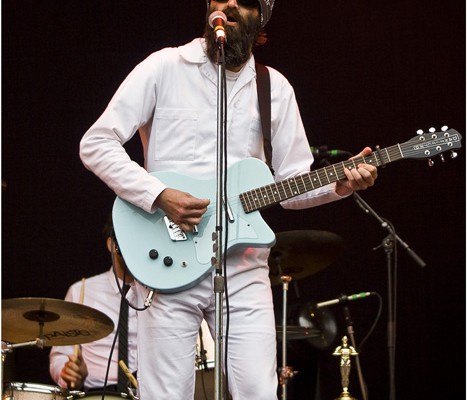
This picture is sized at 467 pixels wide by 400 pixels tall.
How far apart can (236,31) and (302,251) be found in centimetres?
173

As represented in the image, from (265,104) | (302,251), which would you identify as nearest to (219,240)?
(265,104)

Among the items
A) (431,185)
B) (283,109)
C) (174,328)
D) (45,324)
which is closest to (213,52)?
(283,109)

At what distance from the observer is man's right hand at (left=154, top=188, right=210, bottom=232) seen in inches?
137

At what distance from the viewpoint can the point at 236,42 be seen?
379 centimetres

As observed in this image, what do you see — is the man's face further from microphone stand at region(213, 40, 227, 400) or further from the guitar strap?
microphone stand at region(213, 40, 227, 400)

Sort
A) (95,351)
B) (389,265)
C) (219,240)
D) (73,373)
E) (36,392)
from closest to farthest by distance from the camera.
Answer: (219,240) < (36,392) < (389,265) < (73,373) < (95,351)

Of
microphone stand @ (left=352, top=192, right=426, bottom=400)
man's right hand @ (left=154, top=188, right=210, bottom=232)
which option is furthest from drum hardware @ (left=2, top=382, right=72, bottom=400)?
microphone stand @ (left=352, top=192, right=426, bottom=400)

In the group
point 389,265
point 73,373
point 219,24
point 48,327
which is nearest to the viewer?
point 219,24

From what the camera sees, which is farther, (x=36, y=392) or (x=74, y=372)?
(x=74, y=372)

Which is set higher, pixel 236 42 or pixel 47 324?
pixel 236 42

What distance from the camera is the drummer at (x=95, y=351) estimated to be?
5.04 meters

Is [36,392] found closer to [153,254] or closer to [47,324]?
[47,324]

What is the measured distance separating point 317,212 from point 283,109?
240 cm

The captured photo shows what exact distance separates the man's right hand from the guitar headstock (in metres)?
0.84
